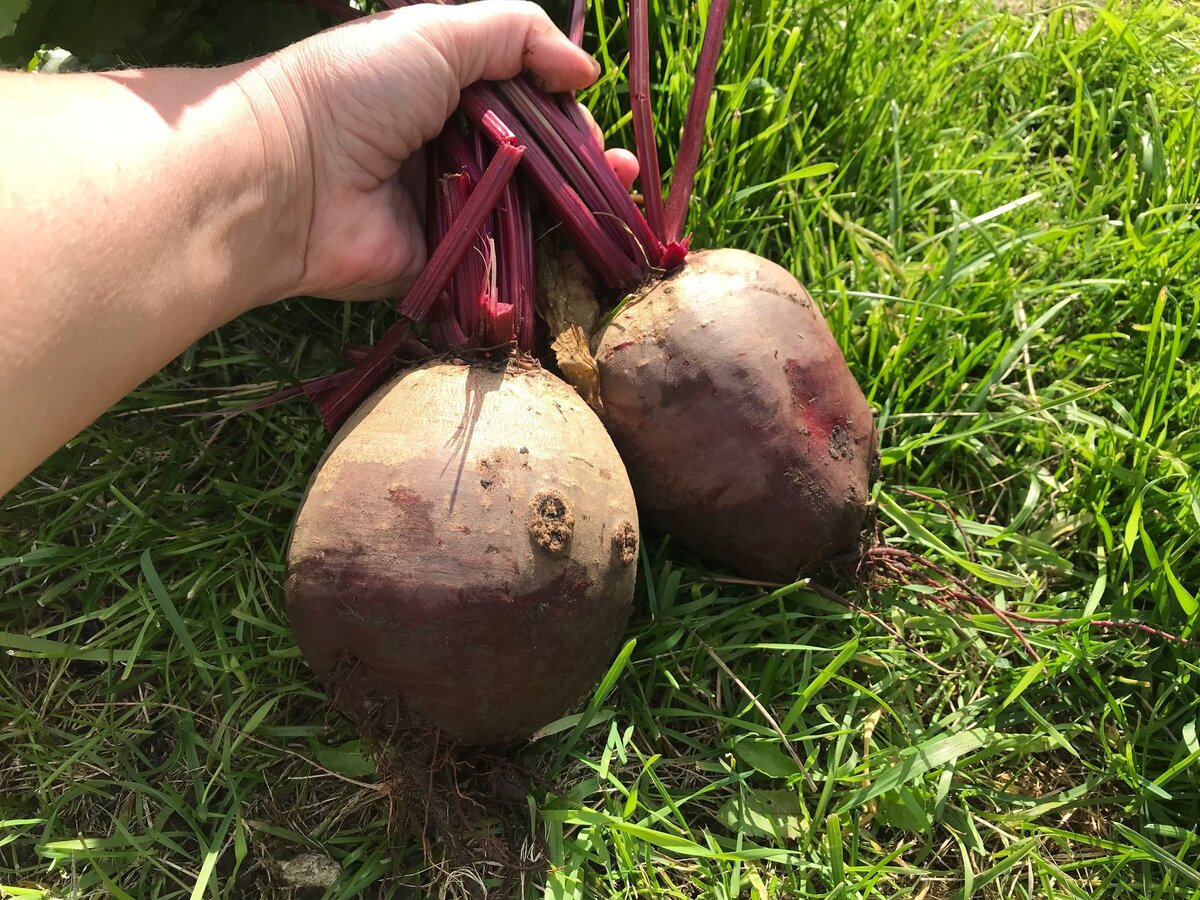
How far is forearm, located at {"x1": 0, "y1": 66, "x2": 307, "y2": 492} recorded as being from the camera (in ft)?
5.49

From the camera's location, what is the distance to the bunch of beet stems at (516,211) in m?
2.21

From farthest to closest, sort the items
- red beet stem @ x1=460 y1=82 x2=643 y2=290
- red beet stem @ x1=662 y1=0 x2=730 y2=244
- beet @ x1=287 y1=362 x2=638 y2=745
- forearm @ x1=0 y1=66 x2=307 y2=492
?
red beet stem @ x1=662 y1=0 x2=730 y2=244
red beet stem @ x1=460 y1=82 x2=643 y2=290
beet @ x1=287 y1=362 x2=638 y2=745
forearm @ x1=0 y1=66 x2=307 y2=492

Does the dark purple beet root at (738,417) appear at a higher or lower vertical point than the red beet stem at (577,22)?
lower

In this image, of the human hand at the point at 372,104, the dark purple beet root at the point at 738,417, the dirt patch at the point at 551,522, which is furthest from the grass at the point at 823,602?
the dirt patch at the point at 551,522

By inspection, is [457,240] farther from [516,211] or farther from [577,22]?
[577,22]

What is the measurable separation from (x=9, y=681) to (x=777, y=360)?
91.7 inches

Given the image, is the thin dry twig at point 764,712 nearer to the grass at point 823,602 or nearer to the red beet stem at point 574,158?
the grass at point 823,602

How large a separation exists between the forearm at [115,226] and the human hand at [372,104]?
9 cm

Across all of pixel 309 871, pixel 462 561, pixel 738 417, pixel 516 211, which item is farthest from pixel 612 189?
pixel 309 871

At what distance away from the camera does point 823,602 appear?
2434 mm

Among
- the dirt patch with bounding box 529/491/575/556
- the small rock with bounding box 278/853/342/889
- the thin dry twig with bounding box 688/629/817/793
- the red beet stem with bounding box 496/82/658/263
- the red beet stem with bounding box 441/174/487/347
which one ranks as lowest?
the small rock with bounding box 278/853/342/889

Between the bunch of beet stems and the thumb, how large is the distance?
2.2 inches

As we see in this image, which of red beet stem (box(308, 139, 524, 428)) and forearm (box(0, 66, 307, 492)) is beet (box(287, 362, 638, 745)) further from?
forearm (box(0, 66, 307, 492))

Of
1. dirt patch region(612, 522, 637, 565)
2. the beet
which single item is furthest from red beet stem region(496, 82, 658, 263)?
dirt patch region(612, 522, 637, 565)
